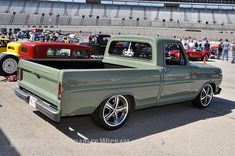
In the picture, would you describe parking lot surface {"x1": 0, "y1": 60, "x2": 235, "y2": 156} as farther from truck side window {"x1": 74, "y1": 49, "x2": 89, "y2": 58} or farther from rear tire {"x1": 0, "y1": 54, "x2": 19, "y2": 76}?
truck side window {"x1": 74, "y1": 49, "x2": 89, "y2": 58}

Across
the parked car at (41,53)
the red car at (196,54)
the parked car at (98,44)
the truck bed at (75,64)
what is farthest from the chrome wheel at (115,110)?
the red car at (196,54)

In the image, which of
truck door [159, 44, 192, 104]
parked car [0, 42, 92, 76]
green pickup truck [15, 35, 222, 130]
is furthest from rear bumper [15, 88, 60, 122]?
parked car [0, 42, 92, 76]

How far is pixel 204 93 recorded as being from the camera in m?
6.83

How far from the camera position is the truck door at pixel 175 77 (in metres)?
5.43

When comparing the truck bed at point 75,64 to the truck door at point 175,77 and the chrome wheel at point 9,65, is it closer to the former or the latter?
the truck door at point 175,77

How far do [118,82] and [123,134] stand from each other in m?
0.91

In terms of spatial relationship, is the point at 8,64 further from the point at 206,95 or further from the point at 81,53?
the point at 206,95

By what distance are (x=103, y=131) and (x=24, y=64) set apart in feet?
6.37

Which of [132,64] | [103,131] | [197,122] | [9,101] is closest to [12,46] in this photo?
[9,101]

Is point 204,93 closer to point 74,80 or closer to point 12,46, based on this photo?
point 74,80

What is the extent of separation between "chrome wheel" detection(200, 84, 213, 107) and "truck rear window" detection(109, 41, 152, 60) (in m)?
2.01

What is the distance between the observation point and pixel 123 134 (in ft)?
15.6

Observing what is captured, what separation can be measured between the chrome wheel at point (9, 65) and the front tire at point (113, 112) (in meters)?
5.33

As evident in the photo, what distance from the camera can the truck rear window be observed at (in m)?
5.61
